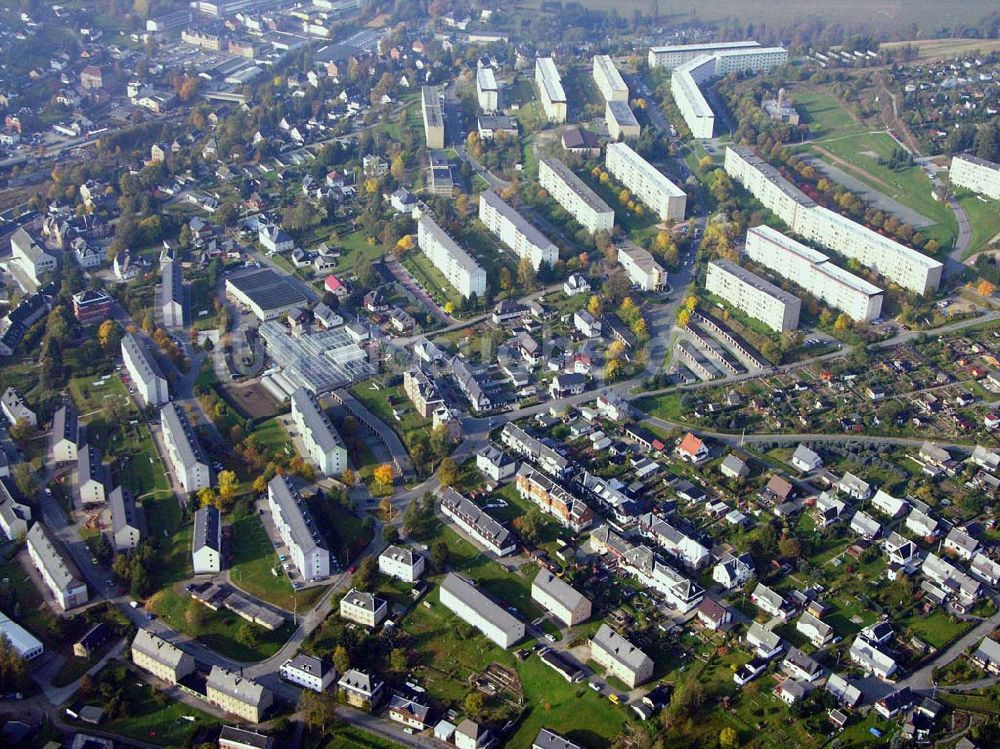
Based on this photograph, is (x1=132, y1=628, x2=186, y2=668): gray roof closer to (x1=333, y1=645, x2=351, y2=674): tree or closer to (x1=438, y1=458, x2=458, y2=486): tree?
(x1=333, y1=645, x2=351, y2=674): tree

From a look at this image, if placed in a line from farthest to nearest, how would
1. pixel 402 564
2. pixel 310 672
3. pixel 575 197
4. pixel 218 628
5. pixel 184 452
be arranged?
pixel 575 197, pixel 184 452, pixel 402 564, pixel 218 628, pixel 310 672

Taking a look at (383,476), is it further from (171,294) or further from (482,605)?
(171,294)

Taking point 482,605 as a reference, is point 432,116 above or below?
above

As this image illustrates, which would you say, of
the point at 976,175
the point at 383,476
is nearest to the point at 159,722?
the point at 383,476

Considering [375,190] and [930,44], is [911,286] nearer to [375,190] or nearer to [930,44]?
[375,190]

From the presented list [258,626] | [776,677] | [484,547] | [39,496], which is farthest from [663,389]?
[39,496]

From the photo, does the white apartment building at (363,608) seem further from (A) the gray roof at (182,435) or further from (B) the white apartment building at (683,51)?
(B) the white apartment building at (683,51)

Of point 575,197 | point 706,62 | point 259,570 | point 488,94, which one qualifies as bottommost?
point 259,570

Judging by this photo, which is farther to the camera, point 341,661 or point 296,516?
point 296,516
